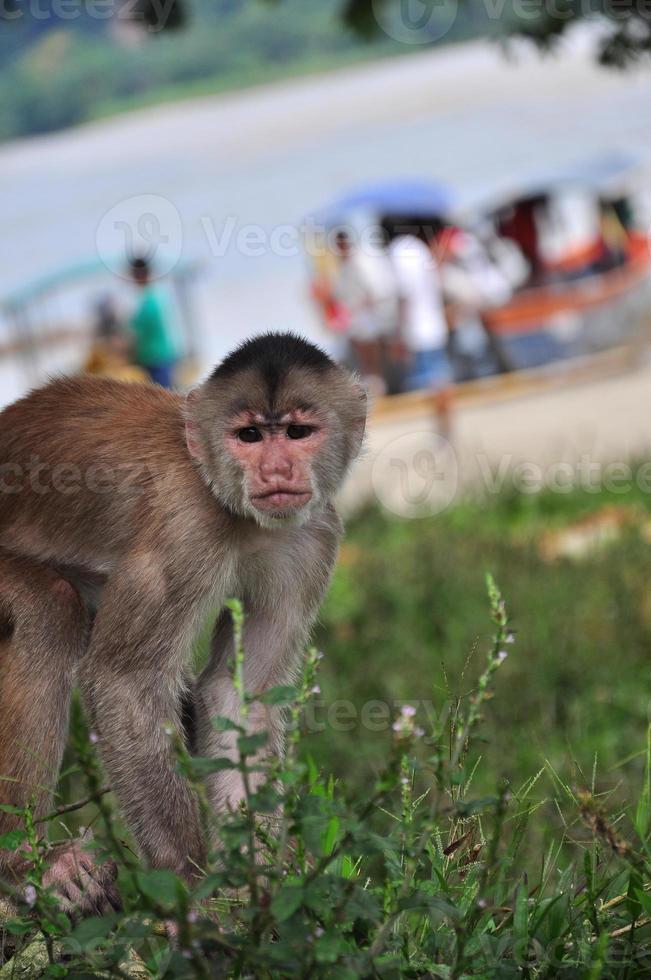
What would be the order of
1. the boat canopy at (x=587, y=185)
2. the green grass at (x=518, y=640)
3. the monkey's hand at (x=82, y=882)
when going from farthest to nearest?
1. the boat canopy at (x=587, y=185)
2. the green grass at (x=518, y=640)
3. the monkey's hand at (x=82, y=882)

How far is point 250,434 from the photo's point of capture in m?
3.43

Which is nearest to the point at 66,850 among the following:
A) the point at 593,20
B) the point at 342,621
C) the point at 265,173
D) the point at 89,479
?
the point at 89,479

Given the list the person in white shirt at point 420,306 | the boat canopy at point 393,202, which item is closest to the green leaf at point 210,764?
the person in white shirt at point 420,306

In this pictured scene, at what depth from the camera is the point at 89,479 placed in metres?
3.46

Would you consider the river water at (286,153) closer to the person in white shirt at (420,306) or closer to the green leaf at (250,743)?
the person in white shirt at (420,306)

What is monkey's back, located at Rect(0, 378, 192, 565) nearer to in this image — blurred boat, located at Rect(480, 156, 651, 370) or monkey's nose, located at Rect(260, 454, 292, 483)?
monkey's nose, located at Rect(260, 454, 292, 483)

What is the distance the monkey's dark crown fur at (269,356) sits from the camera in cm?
338

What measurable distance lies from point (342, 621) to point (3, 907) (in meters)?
5.43

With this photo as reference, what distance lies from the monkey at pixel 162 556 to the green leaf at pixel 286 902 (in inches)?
36.0

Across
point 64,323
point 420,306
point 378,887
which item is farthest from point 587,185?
point 378,887

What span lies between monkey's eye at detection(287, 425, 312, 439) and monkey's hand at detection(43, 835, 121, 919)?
42.8 inches

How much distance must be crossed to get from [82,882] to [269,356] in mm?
1298

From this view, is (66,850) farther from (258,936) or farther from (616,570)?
(616,570)

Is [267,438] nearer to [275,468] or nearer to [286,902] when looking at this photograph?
[275,468]
